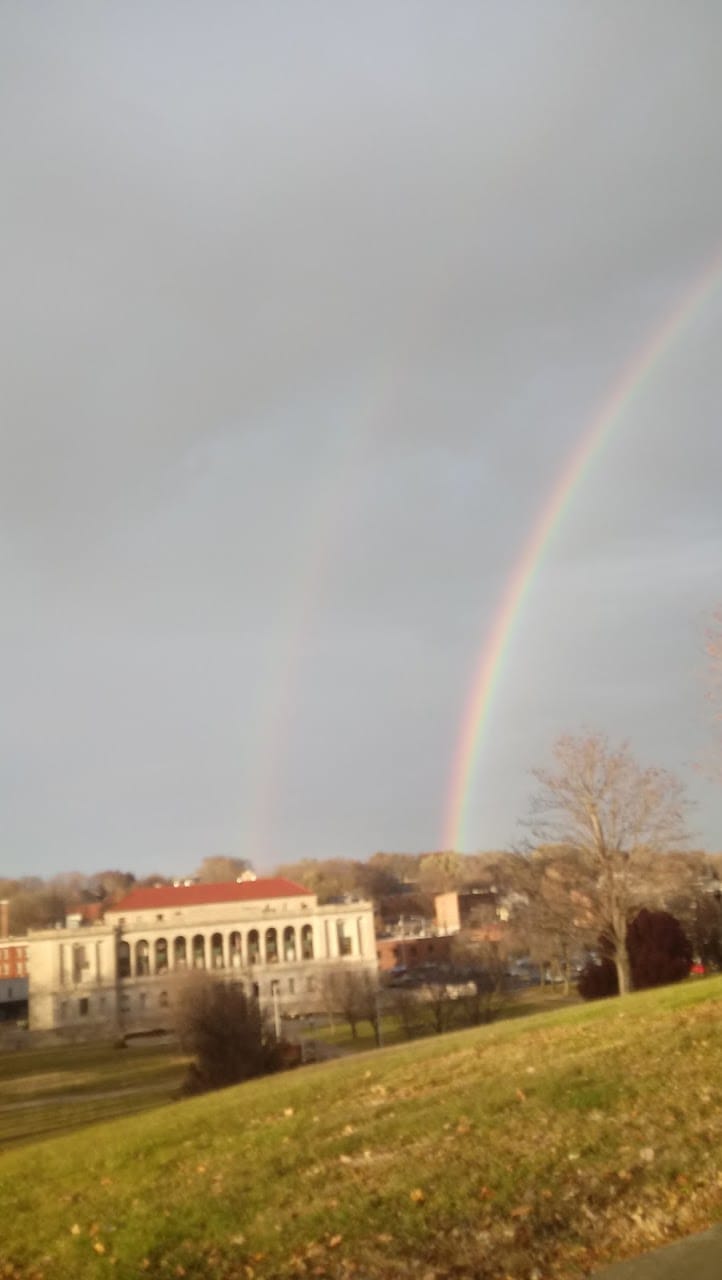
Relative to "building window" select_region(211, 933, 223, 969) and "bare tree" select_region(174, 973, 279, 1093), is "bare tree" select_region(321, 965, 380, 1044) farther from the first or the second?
"building window" select_region(211, 933, 223, 969)

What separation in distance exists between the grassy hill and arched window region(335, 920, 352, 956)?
333 ft

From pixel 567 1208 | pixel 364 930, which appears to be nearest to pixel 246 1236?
pixel 567 1208

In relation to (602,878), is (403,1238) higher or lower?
lower

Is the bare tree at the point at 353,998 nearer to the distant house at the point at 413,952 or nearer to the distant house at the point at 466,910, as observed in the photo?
the distant house at the point at 413,952

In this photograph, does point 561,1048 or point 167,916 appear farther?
point 167,916

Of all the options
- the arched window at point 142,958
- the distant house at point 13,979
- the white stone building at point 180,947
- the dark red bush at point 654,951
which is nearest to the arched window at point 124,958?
the white stone building at point 180,947

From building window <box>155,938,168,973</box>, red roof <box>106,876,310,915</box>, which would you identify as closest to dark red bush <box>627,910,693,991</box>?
red roof <box>106,876,310,915</box>

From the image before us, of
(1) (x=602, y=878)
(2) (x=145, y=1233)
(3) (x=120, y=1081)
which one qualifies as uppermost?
(1) (x=602, y=878)

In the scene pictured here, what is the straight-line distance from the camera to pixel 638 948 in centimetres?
3969

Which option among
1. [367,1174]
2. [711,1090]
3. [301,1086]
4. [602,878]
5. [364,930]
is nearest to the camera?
[367,1174]

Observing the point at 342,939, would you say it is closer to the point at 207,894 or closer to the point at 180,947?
the point at 207,894

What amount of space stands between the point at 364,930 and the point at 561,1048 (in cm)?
10135

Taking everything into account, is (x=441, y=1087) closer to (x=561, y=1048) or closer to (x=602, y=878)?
(x=561, y=1048)

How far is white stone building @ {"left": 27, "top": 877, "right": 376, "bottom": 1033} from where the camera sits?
109m
